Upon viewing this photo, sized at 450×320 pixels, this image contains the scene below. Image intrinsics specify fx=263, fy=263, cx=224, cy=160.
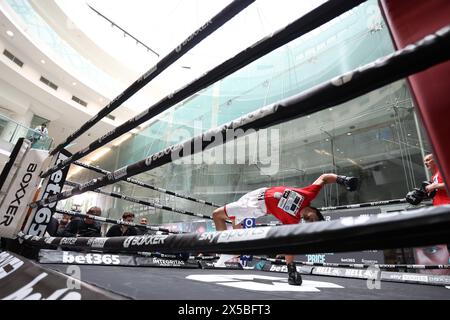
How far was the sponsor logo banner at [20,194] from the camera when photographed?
200 cm

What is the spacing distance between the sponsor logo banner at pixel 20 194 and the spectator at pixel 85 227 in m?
0.97

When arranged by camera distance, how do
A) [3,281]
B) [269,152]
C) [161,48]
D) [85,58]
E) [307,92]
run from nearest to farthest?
[307,92] < [3,281] < [269,152] < [161,48] < [85,58]

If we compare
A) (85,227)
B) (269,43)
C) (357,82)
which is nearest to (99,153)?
(85,227)

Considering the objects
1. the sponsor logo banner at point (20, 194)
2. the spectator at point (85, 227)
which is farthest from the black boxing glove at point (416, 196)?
the spectator at point (85, 227)

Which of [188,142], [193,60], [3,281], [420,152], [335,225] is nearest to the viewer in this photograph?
[335,225]

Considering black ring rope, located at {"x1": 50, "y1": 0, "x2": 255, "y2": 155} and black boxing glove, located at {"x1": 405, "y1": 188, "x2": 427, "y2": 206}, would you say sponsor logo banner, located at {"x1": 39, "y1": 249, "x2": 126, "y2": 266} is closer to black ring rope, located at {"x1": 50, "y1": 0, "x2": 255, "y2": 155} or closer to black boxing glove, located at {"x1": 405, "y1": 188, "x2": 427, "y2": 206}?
black ring rope, located at {"x1": 50, "y1": 0, "x2": 255, "y2": 155}

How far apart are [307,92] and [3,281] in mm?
1334

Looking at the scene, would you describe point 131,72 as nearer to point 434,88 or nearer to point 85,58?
point 85,58

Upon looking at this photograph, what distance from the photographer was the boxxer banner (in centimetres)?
199

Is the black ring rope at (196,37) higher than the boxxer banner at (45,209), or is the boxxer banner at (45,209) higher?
the black ring rope at (196,37)

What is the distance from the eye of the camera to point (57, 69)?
37.1 ft

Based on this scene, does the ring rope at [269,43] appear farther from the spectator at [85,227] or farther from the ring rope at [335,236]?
the spectator at [85,227]

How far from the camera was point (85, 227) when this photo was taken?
3.31 metres

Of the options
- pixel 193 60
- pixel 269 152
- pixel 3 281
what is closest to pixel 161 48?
pixel 193 60
